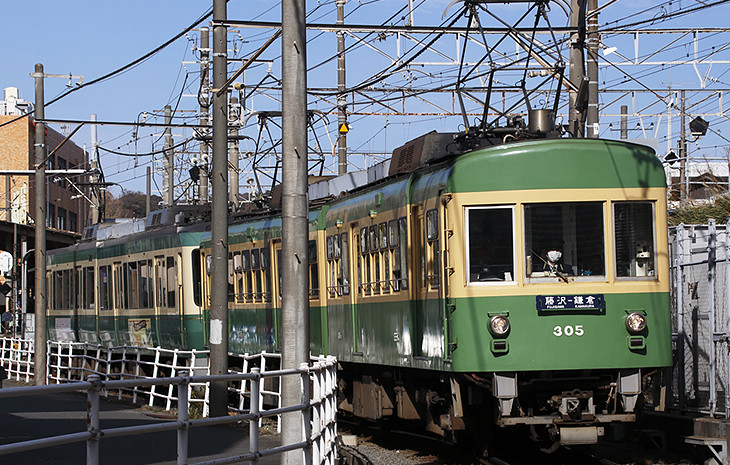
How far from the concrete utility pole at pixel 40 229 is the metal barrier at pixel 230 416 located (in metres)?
15.5

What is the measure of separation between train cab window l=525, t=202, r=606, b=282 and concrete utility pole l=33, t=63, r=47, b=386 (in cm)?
1633

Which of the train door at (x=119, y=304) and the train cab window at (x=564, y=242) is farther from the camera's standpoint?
the train door at (x=119, y=304)

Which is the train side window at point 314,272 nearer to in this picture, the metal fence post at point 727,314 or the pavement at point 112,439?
the pavement at point 112,439

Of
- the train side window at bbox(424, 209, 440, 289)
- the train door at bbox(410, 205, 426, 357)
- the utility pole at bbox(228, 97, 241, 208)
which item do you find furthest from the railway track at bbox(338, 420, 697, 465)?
the utility pole at bbox(228, 97, 241, 208)

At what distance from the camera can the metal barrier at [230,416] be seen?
5.90m

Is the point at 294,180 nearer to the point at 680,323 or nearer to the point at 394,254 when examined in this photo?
the point at 394,254

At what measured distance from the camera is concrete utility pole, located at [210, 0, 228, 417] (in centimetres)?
1622

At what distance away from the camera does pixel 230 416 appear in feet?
25.8

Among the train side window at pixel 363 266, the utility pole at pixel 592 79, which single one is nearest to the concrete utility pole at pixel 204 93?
the utility pole at pixel 592 79

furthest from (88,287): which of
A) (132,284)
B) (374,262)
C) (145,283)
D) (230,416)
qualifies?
(230,416)

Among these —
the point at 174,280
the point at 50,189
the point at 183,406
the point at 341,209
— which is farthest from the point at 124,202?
the point at 183,406

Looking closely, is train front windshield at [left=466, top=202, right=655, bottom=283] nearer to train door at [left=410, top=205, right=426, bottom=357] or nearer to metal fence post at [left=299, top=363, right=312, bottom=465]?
train door at [left=410, top=205, right=426, bottom=357]

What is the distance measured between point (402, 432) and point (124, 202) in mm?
109900

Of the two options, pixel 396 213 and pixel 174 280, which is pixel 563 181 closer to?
pixel 396 213
